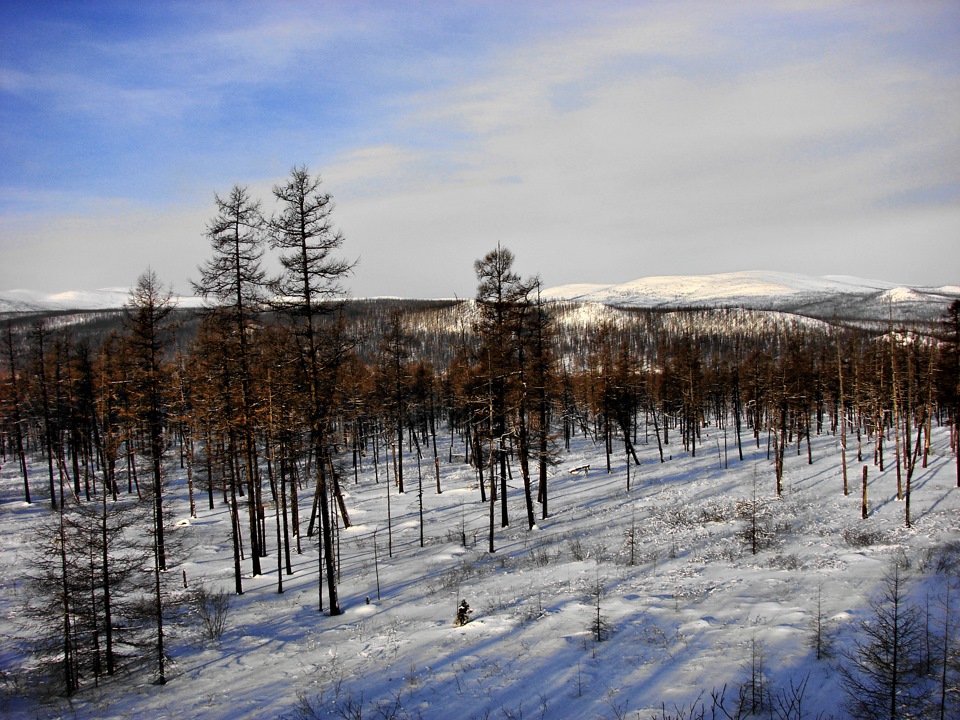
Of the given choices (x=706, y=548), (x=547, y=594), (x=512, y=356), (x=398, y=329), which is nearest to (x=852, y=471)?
(x=706, y=548)

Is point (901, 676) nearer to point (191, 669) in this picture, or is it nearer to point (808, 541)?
point (808, 541)

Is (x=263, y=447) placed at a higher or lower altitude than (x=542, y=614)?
higher

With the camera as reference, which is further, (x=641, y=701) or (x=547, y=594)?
(x=547, y=594)

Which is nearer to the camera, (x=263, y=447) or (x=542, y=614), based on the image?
(x=542, y=614)

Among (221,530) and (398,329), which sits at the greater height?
(398,329)

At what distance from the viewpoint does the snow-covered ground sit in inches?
382

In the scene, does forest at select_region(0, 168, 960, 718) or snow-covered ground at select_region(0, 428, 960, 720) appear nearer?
snow-covered ground at select_region(0, 428, 960, 720)

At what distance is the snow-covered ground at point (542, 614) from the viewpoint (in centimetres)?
971

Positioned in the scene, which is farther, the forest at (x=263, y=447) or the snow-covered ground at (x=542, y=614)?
the forest at (x=263, y=447)

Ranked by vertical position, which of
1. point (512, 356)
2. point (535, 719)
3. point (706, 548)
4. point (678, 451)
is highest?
point (512, 356)

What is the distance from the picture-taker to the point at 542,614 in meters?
13.6

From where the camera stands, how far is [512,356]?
2388cm

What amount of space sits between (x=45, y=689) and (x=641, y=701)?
14464mm

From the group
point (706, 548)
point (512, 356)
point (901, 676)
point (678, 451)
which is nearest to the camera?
point (901, 676)
